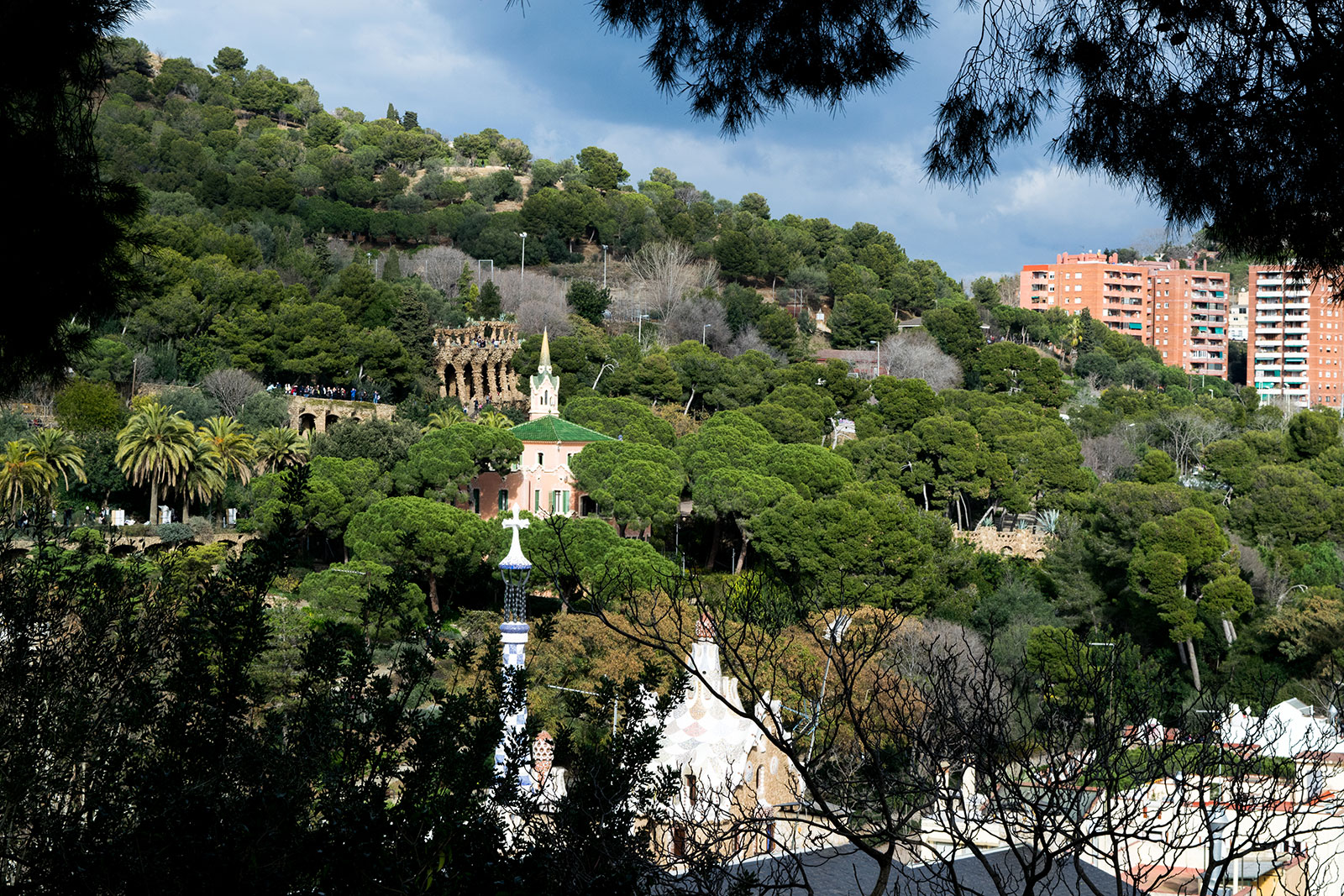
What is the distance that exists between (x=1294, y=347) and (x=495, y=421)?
64.8 m

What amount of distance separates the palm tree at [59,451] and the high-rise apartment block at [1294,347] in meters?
72.9

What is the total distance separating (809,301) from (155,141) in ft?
123

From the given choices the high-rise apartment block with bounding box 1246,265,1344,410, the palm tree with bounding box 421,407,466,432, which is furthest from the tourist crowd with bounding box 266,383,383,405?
the high-rise apartment block with bounding box 1246,265,1344,410

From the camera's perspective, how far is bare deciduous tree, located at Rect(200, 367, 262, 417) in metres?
36.7

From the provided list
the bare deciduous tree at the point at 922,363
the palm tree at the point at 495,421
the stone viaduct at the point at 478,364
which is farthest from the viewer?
the bare deciduous tree at the point at 922,363

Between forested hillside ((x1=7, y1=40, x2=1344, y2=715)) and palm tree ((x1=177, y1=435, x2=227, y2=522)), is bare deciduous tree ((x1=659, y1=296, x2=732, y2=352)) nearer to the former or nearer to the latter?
forested hillside ((x1=7, y1=40, x2=1344, y2=715))

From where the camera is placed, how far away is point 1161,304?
91.5 meters

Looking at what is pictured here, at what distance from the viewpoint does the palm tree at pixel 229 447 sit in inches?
1243

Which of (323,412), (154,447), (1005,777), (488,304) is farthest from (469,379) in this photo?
(1005,777)

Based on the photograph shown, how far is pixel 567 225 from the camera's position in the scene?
74812 mm

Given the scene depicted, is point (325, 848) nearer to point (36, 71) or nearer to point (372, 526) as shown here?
point (36, 71)

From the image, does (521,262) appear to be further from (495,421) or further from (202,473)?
(202,473)

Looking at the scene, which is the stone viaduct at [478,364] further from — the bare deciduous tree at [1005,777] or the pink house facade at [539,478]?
the bare deciduous tree at [1005,777]

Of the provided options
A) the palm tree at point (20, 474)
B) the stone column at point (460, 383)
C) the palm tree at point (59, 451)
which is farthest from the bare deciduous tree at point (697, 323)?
the palm tree at point (20, 474)
